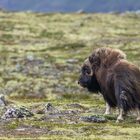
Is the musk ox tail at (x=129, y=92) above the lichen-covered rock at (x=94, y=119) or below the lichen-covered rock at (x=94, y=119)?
above

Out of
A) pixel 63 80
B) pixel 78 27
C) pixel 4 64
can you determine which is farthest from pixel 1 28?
pixel 63 80

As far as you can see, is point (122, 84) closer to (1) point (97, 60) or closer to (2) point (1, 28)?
(1) point (97, 60)

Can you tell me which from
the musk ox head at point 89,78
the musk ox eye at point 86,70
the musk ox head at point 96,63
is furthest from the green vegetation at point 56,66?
the musk ox eye at point 86,70

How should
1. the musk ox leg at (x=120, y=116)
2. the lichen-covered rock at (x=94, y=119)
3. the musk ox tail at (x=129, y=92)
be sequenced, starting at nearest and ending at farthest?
1. the musk ox tail at (x=129, y=92)
2. the musk ox leg at (x=120, y=116)
3. the lichen-covered rock at (x=94, y=119)

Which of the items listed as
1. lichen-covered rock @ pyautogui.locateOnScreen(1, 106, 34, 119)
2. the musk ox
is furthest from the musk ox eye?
lichen-covered rock @ pyautogui.locateOnScreen(1, 106, 34, 119)

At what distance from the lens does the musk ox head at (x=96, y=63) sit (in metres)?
26.1

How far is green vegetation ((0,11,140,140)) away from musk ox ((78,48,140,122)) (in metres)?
0.81

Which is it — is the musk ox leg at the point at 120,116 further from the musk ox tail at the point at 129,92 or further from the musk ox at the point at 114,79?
the musk ox tail at the point at 129,92

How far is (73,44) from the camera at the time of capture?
91438mm

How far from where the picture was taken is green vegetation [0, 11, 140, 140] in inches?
896

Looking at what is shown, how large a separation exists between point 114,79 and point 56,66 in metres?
38.7

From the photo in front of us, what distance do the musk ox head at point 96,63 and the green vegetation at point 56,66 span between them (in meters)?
1.57

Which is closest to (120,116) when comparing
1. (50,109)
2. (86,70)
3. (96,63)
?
(96,63)

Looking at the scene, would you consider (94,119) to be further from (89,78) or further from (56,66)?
(56,66)
